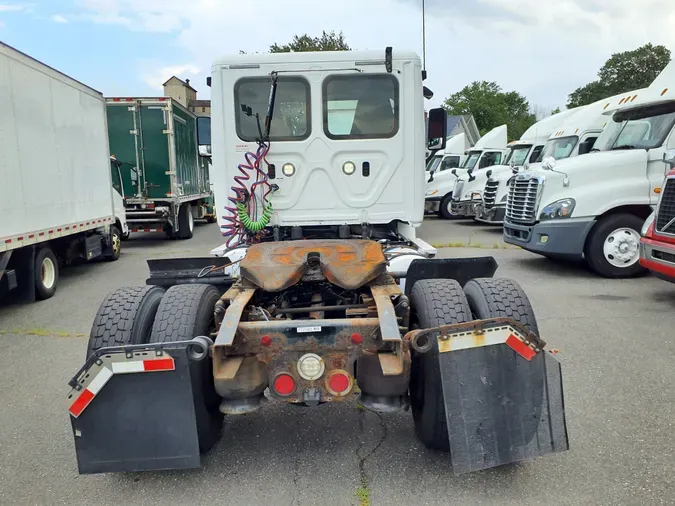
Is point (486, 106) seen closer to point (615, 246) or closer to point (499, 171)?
point (499, 171)

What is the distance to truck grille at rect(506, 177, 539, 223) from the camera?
29.6ft

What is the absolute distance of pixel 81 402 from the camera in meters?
2.82

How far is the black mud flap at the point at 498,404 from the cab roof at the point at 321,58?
3.59m

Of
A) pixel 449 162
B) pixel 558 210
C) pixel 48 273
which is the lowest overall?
pixel 48 273

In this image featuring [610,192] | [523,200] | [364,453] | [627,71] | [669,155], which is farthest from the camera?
[627,71]

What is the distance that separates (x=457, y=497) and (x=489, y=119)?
236 feet

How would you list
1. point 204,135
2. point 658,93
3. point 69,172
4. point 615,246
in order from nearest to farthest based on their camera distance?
point 204,135
point 615,246
point 658,93
point 69,172

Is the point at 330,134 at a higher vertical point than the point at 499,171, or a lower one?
higher

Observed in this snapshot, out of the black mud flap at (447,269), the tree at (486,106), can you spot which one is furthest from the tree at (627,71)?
the black mud flap at (447,269)


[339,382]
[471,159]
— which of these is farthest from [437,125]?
[471,159]

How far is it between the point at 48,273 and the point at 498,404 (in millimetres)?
7658

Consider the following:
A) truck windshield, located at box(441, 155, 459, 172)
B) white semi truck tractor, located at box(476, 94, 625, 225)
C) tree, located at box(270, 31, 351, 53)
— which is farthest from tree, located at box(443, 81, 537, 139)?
white semi truck tractor, located at box(476, 94, 625, 225)

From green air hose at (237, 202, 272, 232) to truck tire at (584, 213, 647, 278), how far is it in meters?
5.50

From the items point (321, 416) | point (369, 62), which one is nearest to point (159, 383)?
point (321, 416)
